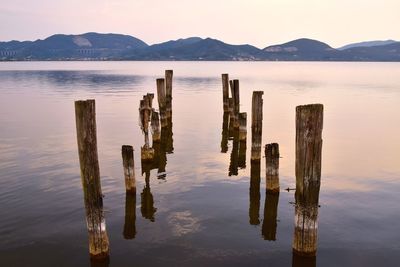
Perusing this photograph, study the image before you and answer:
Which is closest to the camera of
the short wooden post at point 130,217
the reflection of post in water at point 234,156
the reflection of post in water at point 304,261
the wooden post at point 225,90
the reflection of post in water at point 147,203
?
the reflection of post in water at point 304,261

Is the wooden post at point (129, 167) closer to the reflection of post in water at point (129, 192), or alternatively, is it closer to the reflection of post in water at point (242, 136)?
the reflection of post in water at point (129, 192)

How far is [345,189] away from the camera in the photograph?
57.1ft

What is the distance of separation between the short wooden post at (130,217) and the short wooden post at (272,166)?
→ 5387mm

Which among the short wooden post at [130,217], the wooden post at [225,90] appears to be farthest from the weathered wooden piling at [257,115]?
the wooden post at [225,90]

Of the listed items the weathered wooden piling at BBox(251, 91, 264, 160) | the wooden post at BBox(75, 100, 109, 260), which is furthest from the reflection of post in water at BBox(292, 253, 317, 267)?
the weathered wooden piling at BBox(251, 91, 264, 160)

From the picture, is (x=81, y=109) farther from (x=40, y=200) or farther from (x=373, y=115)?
(x=373, y=115)

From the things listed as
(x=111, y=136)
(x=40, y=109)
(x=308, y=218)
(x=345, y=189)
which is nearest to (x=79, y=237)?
(x=308, y=218)

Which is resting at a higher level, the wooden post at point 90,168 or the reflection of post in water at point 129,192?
the wooden post at point 90,168

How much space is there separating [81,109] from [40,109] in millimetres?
34865

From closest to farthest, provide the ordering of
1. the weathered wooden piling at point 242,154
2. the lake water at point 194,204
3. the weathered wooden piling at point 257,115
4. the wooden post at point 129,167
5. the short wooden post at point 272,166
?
the lake water at point 194,204 → the short wooden post at point 272,166 → the wooden post at point 129,167 → the weathered wooden piling at point 257,115 → the weathered wooden piling at point 242,154

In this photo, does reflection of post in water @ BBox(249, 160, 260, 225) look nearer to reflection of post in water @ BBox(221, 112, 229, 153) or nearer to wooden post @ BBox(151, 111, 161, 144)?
reflection of post in water @ BBox(221, 112, 229, 153)

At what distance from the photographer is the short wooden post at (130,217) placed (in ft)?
42.2

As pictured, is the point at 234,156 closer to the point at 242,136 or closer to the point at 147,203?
the point at 242,136

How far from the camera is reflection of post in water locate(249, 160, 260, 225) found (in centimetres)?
1442
